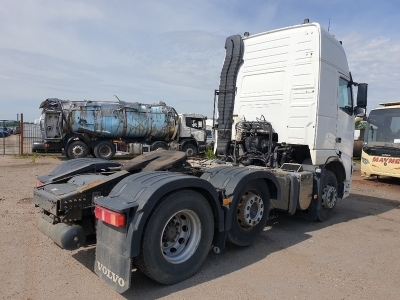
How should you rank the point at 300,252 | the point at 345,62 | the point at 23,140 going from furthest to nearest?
the point at 23,140 → the point at 345,62 → the point at 300,252

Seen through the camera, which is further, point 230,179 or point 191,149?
point 191,149

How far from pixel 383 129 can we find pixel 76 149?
47.0 feet

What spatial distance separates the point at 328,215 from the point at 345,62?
10.3ft

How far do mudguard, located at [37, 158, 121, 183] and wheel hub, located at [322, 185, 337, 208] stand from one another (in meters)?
3.99

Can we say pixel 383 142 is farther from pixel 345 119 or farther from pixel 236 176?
pixel 236 176

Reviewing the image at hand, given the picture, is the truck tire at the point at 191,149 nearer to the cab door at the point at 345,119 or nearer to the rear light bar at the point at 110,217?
the cab door at the point at 345,119

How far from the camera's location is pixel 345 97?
6969mm

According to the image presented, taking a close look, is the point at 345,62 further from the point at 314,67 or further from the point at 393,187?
the point at 393,187

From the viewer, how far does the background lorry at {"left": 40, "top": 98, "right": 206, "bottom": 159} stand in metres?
17.7

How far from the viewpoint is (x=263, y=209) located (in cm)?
501

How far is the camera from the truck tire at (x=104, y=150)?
18.3m

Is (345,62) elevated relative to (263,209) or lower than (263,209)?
elevated

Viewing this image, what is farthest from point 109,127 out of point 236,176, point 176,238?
point 176,238

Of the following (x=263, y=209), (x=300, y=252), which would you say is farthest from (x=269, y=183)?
(x=300, y=252)
